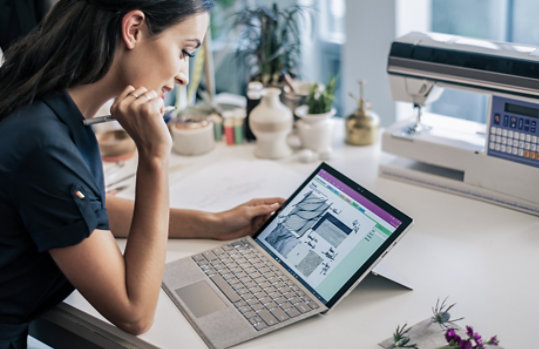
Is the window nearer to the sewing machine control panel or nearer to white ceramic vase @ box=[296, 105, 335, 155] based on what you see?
white ceramic vase @ box=[296, 105, 335, 155]

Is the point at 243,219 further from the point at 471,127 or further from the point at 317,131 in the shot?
the point at 471,127

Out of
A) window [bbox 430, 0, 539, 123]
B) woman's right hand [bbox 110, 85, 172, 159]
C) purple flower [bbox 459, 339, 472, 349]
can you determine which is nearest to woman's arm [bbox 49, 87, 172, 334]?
woman's right hand [bbox 110, 85, 172, 159]

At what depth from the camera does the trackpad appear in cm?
112

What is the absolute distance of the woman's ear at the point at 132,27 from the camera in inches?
42.3

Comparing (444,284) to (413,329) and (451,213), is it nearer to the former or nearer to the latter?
(413,329)

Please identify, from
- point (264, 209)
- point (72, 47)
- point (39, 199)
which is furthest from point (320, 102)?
point (39, 199)

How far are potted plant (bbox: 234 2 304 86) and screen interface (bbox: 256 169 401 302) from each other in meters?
0.70

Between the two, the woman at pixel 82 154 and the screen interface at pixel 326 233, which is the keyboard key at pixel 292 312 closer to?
the screen interface at pixel 326 233

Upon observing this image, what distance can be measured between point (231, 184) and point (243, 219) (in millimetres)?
294

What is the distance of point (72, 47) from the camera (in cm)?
107

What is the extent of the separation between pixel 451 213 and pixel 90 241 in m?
0.84

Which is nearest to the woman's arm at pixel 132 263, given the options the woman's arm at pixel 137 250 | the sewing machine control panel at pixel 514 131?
the woman's arm at pixel 137 250

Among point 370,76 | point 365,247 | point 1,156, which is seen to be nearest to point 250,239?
point 365,247

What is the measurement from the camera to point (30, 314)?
44.9 inches
